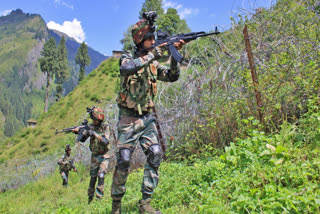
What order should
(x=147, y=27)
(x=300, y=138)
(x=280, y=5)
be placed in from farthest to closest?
(x=280, y=5), (x=147, y=27), (x=300, y=138)

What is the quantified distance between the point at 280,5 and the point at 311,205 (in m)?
3.12

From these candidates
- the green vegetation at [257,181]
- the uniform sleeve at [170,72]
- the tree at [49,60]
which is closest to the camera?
the green vegetation at [257,181]

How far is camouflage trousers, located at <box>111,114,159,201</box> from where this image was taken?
9.82ft

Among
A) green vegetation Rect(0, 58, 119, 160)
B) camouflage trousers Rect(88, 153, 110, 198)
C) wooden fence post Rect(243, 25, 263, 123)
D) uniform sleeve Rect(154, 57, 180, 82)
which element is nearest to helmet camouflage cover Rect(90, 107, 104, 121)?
camouflage trousers Rect(88, 153, 110, 198)

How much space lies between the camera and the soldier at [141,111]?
2.96 metres

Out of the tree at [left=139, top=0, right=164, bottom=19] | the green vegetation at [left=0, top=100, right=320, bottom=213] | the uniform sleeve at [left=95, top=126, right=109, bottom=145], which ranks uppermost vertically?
the tree at [left=139, top=0, right=164, bottom=19]

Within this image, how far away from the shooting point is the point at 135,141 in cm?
315

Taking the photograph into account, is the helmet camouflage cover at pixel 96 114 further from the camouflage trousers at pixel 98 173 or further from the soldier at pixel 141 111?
the soldier at pixel 141 111

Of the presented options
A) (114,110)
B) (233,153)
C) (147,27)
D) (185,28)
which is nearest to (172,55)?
(147,27)

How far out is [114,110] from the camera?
8.16 meters

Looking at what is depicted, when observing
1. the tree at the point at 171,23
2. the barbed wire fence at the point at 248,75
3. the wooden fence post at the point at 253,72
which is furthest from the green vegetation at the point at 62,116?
the wooden fence post at the point at 253,72

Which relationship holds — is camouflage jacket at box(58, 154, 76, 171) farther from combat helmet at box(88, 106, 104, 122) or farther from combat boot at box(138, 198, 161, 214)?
combat boot at box(138, 198, 161, 214)

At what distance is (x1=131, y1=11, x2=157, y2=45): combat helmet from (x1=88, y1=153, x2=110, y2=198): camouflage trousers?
10.3 ft

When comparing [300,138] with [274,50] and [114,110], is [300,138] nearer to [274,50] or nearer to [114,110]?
[274,50]
